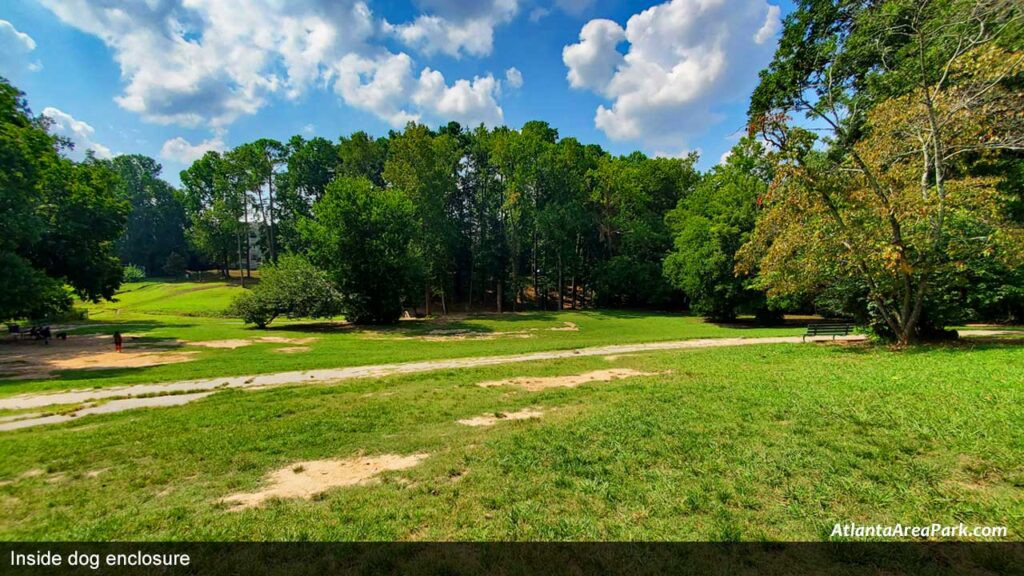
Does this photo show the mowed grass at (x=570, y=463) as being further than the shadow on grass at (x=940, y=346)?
No

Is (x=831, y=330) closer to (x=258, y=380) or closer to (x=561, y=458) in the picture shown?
(x=561, y=458)

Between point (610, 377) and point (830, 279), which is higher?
point (830, 279)

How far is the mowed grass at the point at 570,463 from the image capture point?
12.1 feet

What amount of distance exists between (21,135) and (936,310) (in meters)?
37.7

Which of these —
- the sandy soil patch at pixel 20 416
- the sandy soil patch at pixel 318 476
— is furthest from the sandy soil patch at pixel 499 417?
the sandy soil patch at pixel 20 416

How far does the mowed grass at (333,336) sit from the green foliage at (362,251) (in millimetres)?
2102

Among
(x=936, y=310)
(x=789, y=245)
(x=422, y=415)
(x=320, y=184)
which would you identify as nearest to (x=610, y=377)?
(x=422, y=415)

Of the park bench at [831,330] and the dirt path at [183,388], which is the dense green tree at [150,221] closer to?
the dirt path at [183,388]

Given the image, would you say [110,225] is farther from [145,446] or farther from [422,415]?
[422,415]

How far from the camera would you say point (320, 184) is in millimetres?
56969

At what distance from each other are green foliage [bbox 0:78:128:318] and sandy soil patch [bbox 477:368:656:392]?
795 inches

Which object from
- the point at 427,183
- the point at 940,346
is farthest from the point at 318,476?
the point at 427,183

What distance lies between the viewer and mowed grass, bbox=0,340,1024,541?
12.1ft

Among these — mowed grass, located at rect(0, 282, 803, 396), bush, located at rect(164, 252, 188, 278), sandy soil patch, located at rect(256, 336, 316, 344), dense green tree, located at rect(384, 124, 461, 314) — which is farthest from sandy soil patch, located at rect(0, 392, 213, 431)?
bush, located at rect(164, 252, 188, 278)
